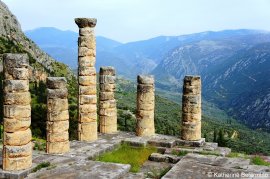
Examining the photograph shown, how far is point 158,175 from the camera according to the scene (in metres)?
16.2

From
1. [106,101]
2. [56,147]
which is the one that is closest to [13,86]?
[56,147]

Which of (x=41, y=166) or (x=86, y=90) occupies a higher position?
(x=86, y=90)

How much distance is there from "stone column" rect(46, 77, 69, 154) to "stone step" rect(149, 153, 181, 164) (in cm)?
412

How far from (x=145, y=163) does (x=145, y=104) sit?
495 cm

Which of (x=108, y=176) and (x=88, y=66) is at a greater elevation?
(x=88, y=66)

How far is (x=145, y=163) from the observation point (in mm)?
18594

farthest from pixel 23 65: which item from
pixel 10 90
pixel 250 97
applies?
pixel 250 97

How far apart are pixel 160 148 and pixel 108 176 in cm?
623

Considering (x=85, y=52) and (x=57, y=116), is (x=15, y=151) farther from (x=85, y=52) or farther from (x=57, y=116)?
(x=85, y=52)

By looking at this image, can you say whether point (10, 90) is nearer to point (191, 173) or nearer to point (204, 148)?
point (191, 173)

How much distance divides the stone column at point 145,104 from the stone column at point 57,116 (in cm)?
550

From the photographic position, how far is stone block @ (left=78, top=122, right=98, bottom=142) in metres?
21.2

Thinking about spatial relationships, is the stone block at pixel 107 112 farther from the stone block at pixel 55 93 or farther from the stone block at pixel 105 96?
the stone block at pixel 55 93

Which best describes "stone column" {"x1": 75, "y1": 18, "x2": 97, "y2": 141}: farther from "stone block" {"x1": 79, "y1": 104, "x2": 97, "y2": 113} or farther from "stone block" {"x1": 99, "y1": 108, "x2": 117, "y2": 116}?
"stone block" {"x1": 99, "y1": 108, "x2": 117, "y2": 116}
